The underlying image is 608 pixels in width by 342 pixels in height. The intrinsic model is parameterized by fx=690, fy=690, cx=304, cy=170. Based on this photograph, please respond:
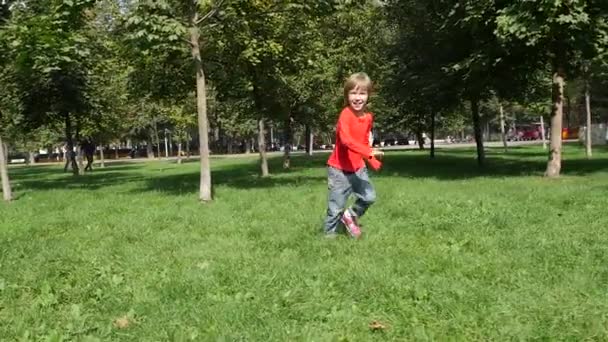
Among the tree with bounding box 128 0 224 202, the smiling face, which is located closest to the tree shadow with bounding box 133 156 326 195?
the tree with bounding box 128 0 224 202

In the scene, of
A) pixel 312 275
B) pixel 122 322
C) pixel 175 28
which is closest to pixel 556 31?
pixel 175 28

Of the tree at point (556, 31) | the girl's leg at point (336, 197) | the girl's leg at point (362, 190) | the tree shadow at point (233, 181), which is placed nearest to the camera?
the girl's leg at point (336, 197)

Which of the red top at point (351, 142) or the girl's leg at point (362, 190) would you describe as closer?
the red top at point (351, 142)

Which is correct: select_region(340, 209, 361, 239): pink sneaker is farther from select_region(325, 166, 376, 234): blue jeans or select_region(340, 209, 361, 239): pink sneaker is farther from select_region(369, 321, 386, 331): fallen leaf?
select_region(369, 321, 386, 331): fallen leaf

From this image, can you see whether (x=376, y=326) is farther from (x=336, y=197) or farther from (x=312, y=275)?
(x=336, y=197)

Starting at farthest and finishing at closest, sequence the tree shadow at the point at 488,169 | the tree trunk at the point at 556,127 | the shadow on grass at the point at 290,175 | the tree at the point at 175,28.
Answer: the tree shadow at the point at 488,169
the shadow on grass at the point at 290,175
the tree trunk at the point at 556,127
the tree at the point at 175,28

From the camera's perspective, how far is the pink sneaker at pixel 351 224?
25.9 ft

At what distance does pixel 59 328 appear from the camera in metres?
4.75

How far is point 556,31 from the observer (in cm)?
1703

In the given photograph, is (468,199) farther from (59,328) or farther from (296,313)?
(59,328)

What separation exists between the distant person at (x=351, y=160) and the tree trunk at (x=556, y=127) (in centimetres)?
1155

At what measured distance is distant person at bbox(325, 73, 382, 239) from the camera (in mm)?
7801

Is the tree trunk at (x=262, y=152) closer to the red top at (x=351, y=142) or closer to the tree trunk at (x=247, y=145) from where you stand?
the red top at (x=351, y=142)

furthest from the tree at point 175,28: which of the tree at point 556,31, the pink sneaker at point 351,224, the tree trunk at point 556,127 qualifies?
the tree trunk at point 556,127
